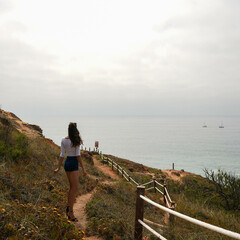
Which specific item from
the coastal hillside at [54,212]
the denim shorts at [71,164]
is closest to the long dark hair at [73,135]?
the denim shorts at [71,164]

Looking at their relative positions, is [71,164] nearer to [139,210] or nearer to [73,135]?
[73,135]

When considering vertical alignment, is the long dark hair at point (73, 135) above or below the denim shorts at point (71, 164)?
above

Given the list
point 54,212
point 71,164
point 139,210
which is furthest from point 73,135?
point 139,210

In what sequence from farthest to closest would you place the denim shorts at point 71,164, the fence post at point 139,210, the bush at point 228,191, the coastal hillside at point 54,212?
the bush at point 228,191
the denim shorts at point 71,164
the fence post at point 139,210
the coastal hillside at point 54,212

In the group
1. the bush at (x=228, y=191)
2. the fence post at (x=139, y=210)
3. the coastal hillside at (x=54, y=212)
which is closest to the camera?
the coastal hillside at (x=54, y=212)

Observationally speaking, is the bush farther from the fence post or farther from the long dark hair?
the long dark hair

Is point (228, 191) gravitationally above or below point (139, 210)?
below

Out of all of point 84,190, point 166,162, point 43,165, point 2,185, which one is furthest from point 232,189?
point 166,162

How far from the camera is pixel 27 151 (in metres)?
9.88

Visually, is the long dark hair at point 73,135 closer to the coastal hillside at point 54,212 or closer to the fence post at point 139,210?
the coastal hillside at point 54,212

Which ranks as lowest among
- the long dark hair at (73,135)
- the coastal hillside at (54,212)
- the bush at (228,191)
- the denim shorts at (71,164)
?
the bush at (228,191)

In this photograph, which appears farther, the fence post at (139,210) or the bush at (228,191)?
the bush at (228,191)

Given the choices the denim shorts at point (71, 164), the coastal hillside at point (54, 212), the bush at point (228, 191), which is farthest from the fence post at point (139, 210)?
the bush at point (228, 191)

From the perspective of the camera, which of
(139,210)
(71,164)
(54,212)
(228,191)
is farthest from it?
(228,191)
